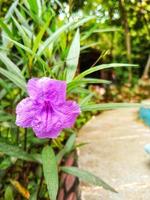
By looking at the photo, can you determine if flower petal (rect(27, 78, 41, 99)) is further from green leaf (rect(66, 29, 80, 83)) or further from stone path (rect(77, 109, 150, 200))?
stone path (rect(77, 109, 150, 200))

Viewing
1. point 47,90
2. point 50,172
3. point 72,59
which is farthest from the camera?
point 72,59

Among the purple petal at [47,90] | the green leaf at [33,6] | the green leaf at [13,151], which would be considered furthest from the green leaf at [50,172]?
the green leaf at [33,6]

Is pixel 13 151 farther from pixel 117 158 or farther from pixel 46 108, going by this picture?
pixel 117 158

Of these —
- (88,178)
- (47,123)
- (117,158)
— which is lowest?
(117,158)

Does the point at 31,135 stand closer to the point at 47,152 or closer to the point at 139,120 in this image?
the point at 47,152

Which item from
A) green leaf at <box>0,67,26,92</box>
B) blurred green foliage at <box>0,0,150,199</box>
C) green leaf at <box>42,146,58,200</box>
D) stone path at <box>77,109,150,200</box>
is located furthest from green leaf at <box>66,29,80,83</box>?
stone path at <box>77,109,150,200</box>

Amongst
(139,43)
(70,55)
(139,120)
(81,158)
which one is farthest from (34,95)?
(139,43)

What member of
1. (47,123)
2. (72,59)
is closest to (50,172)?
(47,123)

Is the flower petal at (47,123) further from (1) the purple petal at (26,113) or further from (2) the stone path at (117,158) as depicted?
(2) the stone path at (117,158)
